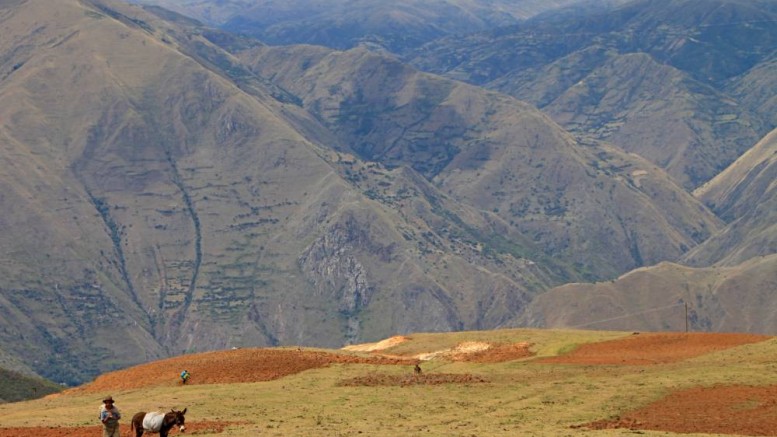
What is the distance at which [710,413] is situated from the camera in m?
85.6

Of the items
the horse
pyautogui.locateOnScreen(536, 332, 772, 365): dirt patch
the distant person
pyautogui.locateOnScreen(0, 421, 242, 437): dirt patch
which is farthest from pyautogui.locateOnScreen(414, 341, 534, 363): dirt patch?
the distant person

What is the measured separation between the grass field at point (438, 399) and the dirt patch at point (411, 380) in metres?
0.40

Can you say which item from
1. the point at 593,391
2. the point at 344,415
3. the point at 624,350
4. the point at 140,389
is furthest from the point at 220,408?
the point at 624,350

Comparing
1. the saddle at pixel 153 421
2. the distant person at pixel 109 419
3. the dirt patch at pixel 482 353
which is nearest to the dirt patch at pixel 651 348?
the dirt patch at pixel 482 353

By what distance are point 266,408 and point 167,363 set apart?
29.2 m

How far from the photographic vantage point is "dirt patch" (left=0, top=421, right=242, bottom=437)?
78.2m

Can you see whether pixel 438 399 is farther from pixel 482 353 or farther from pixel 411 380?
pixel 482 353

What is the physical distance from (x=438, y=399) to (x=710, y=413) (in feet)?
63.8

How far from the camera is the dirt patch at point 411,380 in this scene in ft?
334

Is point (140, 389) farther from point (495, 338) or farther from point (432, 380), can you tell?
point (495, 338)

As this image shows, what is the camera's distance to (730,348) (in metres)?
114

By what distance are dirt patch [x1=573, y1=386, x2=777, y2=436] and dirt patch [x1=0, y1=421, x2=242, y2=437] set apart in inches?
908

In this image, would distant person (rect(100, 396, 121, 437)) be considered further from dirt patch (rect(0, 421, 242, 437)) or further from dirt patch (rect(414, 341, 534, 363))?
dirt patch (rect(414, 341, 534, 363))

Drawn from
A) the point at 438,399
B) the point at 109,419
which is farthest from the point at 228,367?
the point at 109,419
